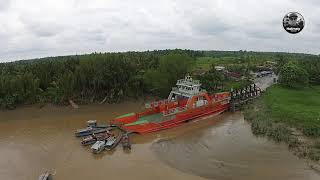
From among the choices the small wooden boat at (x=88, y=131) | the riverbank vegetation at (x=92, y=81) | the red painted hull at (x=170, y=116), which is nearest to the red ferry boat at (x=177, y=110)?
the red painted hull at (x=170, y=116)

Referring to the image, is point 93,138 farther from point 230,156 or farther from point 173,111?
point 230,156

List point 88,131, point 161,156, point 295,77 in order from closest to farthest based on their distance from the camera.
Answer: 1. point 161,156
2. point 88,131
3. point 295,77

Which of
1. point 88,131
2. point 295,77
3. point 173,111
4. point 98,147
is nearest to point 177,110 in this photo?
point 173,111

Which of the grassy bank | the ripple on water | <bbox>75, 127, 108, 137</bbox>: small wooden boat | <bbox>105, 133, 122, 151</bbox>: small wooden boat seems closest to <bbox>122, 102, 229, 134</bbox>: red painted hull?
<bbox>105, 133, 122, 151</bbox>: small wooden boat

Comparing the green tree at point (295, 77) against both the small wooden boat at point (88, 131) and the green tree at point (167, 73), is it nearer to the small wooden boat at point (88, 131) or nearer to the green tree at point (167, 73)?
the green tree at point (167, 73)

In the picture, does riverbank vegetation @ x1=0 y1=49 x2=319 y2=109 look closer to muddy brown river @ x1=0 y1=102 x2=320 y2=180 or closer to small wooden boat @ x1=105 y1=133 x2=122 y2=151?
muddy brown river @ x1=0 y1=102 x2=320 y2=180

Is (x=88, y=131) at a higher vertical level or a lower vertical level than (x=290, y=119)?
lower

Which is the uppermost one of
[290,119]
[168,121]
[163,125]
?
[290,119]
